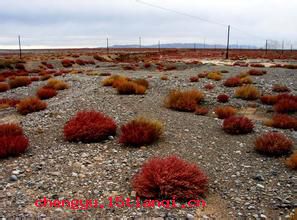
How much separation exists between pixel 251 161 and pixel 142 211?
3.60m

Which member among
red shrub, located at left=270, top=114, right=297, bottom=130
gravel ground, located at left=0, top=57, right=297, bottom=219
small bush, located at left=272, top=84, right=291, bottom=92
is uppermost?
small bush, located at left=272, top=84, right=291, bottom=92

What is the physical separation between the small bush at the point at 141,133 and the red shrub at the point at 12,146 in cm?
258

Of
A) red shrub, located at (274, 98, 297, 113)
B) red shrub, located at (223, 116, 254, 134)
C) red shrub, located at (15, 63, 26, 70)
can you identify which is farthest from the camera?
red shrub, located at (15, 63, 26, 70)

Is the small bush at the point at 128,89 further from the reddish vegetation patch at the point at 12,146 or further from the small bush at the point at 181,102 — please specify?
the reddish vegetation patch at the point at 12,146

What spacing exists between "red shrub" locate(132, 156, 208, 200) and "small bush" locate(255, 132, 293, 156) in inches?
104

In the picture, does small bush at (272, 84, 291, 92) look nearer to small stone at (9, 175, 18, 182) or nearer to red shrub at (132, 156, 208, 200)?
red shrub at (132, 156, 208, 200)

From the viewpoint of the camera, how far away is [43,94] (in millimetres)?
16062

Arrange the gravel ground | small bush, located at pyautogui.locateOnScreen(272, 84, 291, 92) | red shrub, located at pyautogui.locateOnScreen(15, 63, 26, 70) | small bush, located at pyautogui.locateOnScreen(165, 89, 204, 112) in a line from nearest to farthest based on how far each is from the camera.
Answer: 1. the gravel ground
2. small bush, located at pyautogui.locateOnScreen(165, 89, 204, 112)
3. small bush, located at pyautogui.locateOnScreen(272, 84, 291, 92)
4. red shrub, located at pyautogui.locateOnScreen(15, 63, 26, 70)

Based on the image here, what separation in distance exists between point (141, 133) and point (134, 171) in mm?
1749

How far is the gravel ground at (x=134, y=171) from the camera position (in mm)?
5406

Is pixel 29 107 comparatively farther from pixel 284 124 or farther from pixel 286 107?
pixel 286 107

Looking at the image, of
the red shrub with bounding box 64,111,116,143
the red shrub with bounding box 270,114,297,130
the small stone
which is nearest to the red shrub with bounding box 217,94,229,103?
the red shrub with bounding box 270,114,297,130

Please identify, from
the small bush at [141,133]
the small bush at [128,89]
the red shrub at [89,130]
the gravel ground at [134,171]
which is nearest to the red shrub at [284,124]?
the gravel ground at [134,171]

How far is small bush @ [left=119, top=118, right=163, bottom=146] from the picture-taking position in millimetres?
8250
